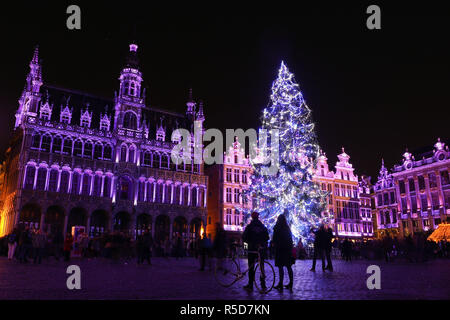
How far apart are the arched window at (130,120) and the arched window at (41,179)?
12091mm

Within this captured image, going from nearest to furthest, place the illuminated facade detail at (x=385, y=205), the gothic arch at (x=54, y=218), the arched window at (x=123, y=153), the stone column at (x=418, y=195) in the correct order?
the gothic arch at (x=54, y=218)
the arched window at (x=123, y=153)
the stone column at (x=418, y=195)
the illuminated facade detail at (x=385, y=205)

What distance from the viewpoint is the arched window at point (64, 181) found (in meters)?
43.9

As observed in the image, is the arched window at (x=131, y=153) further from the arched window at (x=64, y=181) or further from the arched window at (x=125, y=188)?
the arched window at (x=64, y=181)

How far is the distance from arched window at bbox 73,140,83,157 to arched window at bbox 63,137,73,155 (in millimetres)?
512

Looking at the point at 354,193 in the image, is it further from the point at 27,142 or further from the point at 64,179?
the point at 27,142

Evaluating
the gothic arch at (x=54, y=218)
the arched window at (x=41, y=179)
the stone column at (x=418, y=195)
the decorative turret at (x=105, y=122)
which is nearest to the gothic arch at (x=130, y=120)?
the decorative turret at (x=105, y=122)

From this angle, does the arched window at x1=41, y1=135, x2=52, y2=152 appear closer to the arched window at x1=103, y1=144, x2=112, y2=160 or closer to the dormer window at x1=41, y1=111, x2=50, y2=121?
the dormer window at x1=41, y1=111, x2=50, y2=121

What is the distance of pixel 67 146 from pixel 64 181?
15.0 ft

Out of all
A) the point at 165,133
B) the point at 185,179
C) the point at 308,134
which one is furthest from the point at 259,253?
the point at 165,133

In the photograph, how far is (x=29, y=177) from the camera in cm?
4209

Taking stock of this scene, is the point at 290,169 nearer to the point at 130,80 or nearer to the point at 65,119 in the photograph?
the point at 65,119

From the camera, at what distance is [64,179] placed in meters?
44.4

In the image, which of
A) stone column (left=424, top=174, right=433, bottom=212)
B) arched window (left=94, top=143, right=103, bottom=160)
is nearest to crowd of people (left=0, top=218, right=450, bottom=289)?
arched window (left=94, top=143, right=103, bottom=160)
